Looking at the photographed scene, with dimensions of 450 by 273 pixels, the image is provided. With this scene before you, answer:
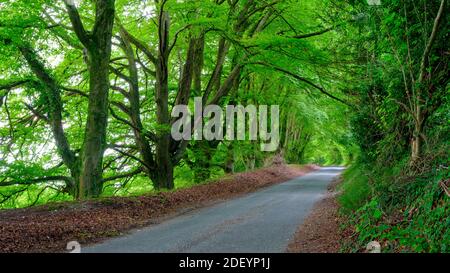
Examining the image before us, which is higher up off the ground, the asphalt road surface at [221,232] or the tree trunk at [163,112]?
the tree trunk at [163,112]

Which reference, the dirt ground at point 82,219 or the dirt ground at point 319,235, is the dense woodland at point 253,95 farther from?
the dirt ground at point 82,219

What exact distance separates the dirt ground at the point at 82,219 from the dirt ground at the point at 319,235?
4.04 m

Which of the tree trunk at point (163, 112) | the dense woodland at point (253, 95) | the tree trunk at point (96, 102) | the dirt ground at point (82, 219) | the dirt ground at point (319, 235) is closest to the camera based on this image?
the dense woodland at point (253, 95)

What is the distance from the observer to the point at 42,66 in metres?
12.6

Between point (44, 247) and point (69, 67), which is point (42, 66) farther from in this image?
point (44, 247)

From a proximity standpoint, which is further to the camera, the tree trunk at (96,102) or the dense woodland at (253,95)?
the tree trunk at (96,102)

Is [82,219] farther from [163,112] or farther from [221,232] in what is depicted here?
[163,112]

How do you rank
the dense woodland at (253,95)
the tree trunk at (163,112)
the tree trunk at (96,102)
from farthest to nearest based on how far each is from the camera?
the tree trunk at (163,112) < the tree trunk at (96,102) < the dense woodland at (253,95)

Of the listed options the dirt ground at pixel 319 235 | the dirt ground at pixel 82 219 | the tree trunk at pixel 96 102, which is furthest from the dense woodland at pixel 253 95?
the dirt ground at pixel 82 219

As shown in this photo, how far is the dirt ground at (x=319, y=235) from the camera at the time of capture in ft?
23.5

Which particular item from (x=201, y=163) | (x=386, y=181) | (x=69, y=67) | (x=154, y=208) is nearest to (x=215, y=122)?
(x=201, y=163)

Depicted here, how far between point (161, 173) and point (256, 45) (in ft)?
22.2

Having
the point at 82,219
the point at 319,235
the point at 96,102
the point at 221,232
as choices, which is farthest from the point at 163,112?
the point at 319,235

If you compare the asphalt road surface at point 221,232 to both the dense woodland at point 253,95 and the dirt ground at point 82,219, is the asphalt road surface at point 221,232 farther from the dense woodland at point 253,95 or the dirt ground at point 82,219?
the dense woodland at point 253,95
